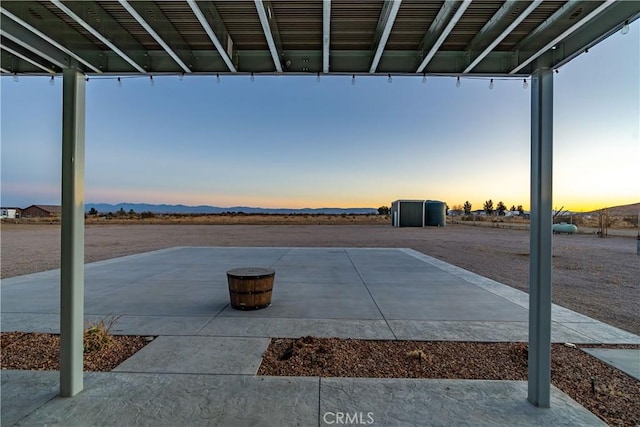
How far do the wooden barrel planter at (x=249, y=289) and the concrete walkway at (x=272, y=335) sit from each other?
15 centimetres

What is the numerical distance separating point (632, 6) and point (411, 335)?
362 centimetres

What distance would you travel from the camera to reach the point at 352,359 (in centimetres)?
325

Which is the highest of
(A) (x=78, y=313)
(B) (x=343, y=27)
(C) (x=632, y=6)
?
(B) (x=343, y=27)

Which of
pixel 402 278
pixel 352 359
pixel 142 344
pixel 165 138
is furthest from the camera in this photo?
pixel 165 138

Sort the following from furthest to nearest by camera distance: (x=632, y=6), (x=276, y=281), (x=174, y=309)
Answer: (x=276, y=281), (x=174, y=309), (x=632, y=6)

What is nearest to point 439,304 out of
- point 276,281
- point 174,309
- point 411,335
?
point 411,335

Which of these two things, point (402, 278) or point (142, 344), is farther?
point (402, 278)

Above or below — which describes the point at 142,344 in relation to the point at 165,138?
below

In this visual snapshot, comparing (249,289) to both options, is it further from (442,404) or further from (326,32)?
(326,32)

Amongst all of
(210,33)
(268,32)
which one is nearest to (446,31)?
(268,32)

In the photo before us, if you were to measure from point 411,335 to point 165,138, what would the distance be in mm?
29468

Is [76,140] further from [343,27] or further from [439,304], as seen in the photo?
[439,304]

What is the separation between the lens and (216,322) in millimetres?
4398

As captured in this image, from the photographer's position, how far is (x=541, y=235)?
2.38 meters
